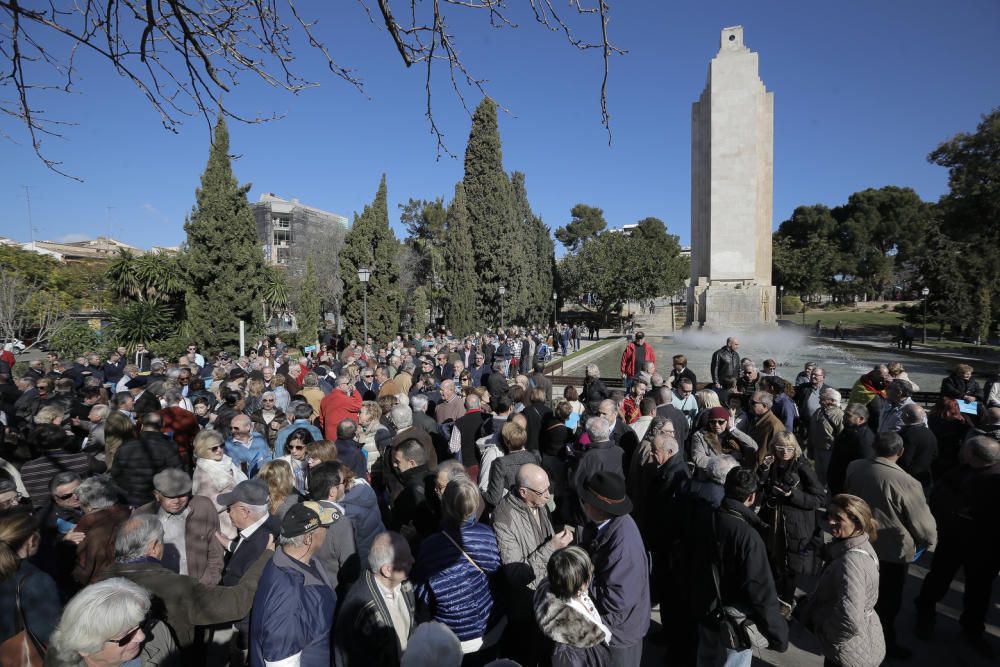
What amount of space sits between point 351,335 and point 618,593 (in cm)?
2666

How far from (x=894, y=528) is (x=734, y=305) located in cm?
2160

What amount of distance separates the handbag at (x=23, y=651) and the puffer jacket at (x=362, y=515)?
159cm

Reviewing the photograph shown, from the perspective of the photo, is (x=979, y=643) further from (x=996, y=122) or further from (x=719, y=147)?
(x=996, y=122)

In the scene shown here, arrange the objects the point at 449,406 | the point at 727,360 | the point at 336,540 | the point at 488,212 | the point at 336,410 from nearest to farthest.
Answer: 1. the point at 336,540
2. the point at 336,410
3. the point at 449,406
4. the point at 727,360
5. the point at 488,212

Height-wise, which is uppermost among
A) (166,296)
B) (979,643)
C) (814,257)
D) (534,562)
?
(814,257)

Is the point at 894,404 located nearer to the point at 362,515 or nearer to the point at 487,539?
the point at 487,539

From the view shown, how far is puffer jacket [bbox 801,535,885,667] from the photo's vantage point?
2766 millimetres

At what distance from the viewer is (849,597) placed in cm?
277

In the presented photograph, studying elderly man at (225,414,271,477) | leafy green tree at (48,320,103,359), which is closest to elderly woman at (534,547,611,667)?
elderly man at (225,414,271,477)

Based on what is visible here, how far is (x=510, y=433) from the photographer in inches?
168

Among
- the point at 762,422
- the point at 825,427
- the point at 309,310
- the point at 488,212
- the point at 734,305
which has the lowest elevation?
the point at 825,427

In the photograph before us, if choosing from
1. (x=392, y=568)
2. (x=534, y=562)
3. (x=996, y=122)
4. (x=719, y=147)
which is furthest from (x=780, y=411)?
(x=996, y=122)

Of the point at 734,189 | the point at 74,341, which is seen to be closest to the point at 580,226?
the point at 734,189

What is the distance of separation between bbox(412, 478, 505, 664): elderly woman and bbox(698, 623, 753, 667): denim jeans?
1191 millimetres
